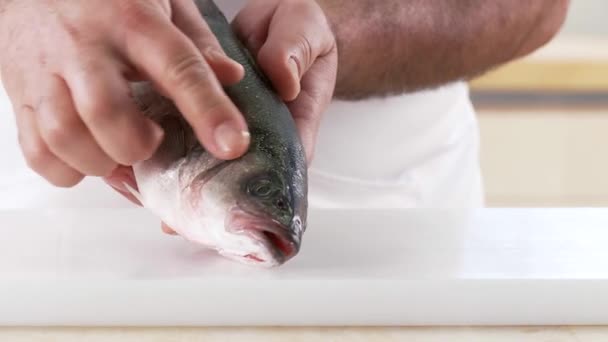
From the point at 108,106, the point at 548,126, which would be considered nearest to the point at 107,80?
the point at 108,106

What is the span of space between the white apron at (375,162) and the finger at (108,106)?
0.42m

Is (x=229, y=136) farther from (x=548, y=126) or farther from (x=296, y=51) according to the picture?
(x=548, y=126)

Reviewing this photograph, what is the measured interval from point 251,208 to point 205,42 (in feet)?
0.47

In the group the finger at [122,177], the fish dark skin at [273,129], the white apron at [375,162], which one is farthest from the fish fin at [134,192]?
the white apron at [375,162]

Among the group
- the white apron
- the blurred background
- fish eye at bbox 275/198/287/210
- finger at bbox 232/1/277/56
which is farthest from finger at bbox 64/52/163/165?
the blurred background

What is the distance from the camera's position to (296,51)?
A: 78cm

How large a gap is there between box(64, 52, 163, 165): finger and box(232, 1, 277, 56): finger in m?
0.21

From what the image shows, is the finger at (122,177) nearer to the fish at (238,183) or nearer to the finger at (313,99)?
the fish at (238,183)

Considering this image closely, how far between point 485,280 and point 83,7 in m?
0.37

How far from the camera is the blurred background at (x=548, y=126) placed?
251cm

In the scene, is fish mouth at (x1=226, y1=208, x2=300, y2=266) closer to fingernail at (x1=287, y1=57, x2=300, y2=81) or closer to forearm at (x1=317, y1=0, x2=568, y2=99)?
fingernail at (x1=287, y1=57, x2=300, y2=81)

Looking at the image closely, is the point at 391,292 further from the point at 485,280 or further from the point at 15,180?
the point at 15,180

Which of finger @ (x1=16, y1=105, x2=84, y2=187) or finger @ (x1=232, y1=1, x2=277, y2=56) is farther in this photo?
finger @ (x1=232, y1=1, x2=277, y2=56)

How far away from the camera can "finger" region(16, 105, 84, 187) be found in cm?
A: 70
